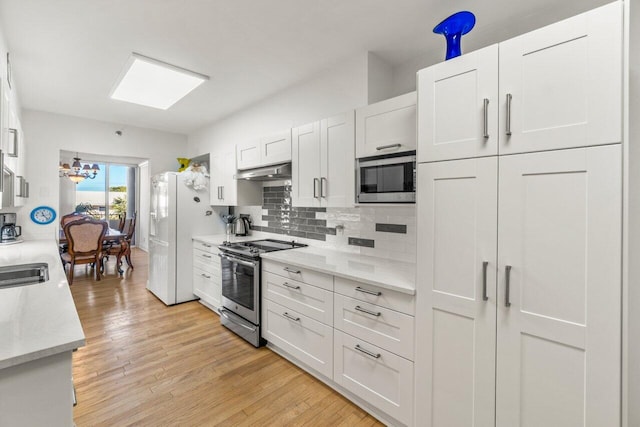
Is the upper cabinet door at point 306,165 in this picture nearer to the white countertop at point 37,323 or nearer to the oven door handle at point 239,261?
the oven door handle at point 239,261

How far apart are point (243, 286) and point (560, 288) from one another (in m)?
2.47

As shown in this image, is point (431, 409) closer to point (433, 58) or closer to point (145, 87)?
point (433, 58)

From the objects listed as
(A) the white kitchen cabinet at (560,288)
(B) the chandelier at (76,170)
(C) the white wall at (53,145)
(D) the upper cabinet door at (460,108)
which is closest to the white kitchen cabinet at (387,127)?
(D) the upper cabinet door at (460,108)

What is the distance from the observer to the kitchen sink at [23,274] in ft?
6.81

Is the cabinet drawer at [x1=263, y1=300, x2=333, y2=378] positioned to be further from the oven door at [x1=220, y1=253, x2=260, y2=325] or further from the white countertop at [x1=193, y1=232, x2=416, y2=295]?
the white countertop at [x1=193, y1=232, x2=416, y2=295]

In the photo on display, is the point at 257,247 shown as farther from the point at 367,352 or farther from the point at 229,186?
the point at 367,352

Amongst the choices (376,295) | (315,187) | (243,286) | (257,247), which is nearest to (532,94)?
(376,295)

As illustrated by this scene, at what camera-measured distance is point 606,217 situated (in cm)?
110

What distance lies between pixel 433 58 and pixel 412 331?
2.09m

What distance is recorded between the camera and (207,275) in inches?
144

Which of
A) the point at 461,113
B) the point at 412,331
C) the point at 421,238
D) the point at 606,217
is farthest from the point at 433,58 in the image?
the point at 412,331

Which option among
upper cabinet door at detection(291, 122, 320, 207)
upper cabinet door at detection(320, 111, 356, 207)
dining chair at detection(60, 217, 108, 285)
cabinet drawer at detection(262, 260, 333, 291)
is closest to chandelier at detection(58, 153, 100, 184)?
dining chair at detection(60, 217, 108, 285)

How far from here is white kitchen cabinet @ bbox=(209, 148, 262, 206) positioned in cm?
355

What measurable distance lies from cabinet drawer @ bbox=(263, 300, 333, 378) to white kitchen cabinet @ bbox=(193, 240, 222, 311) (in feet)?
3.37
